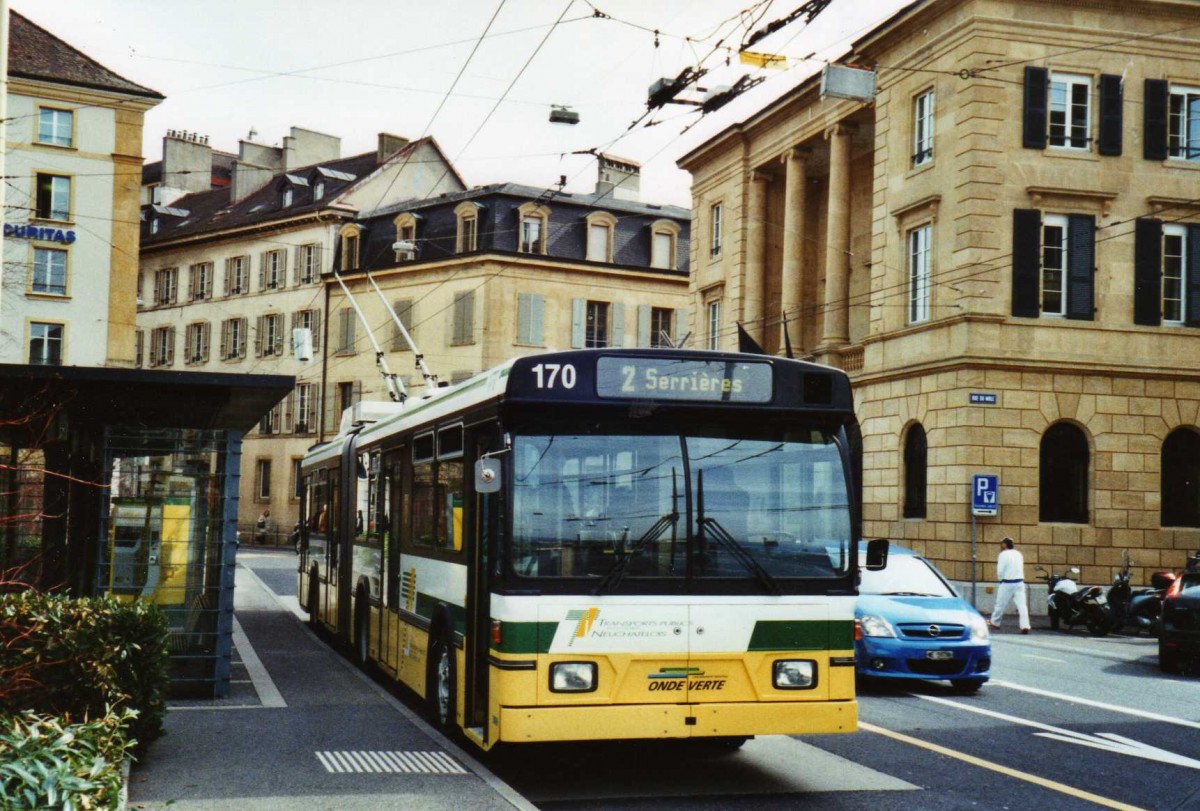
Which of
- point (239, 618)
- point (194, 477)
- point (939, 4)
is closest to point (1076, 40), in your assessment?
point (939, 4)

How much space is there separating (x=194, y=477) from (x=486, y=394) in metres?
5.30

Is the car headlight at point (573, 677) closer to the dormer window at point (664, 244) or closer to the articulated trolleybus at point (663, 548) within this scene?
the articulated trolleybus at point (663, 548)

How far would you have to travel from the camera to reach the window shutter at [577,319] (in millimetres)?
60844

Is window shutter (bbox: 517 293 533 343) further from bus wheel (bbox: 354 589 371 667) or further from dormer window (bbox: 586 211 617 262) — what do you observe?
bus wheel (bbox: 354 589 371 667)

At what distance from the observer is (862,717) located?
13.3 metres

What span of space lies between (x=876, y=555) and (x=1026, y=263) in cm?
2211

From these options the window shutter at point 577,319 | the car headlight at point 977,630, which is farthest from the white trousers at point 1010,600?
the window shutter at point 577,319

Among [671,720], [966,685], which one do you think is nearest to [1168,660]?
[966,685]

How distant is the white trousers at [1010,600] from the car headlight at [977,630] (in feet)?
34.3

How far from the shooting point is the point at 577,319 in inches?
→ 2395

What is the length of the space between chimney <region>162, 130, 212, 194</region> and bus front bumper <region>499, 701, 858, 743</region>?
72016mm

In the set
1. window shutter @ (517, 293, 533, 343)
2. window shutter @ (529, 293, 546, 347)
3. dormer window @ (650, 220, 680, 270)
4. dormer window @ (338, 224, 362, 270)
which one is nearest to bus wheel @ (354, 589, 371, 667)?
window shutter @ (517, 293, 533, 343)

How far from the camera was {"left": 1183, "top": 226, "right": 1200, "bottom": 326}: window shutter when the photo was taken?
31.6 m

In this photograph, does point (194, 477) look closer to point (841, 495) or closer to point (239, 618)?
point (841, 495)
